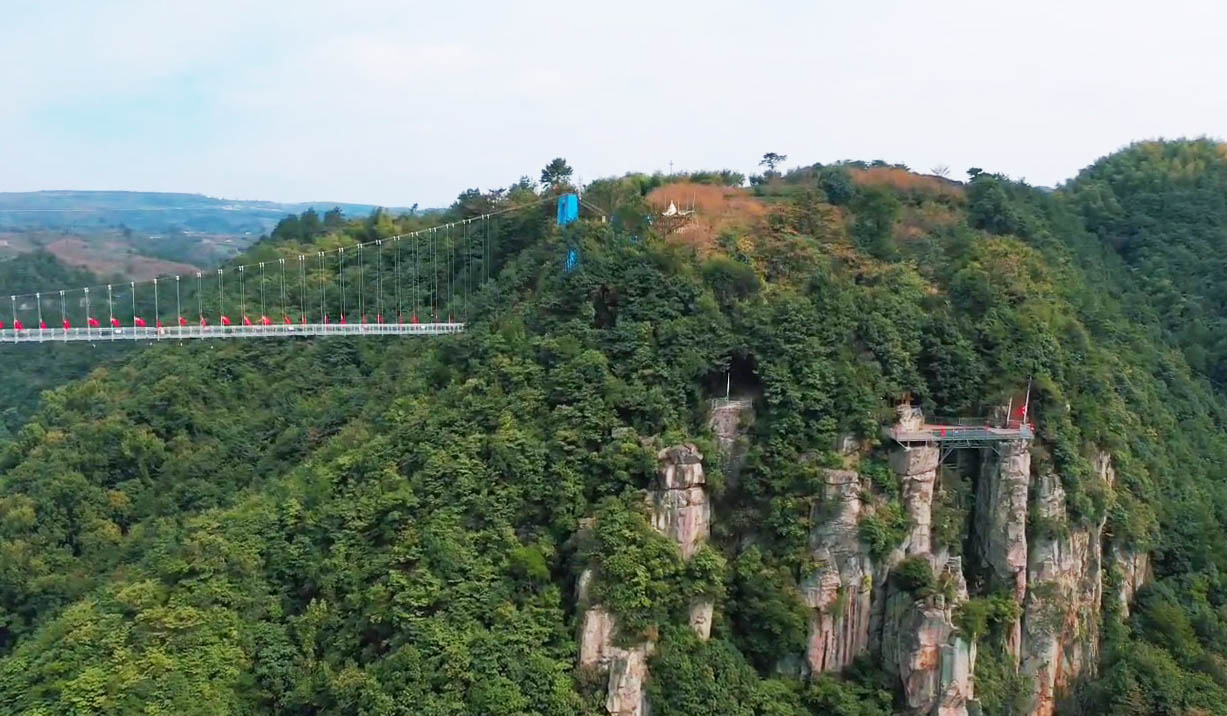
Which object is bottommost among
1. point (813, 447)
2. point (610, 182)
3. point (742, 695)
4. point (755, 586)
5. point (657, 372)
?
point (742, 695)

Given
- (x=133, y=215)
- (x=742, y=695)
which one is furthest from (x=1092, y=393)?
(x=133, y=215)

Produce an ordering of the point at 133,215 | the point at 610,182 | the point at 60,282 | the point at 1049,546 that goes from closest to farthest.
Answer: the point at 1049,546 < the point at 610,182 < the point at 60,282 < the point at 133,215

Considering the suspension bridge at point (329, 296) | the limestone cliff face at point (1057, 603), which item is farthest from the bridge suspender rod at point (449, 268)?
the limestone cliff face at point (1057, 603)

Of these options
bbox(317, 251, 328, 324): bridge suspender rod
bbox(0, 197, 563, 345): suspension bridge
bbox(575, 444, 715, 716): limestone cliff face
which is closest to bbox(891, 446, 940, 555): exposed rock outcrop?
bbox(575, 444, 715, 716): limestone cliff face

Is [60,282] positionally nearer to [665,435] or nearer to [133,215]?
[133,215]

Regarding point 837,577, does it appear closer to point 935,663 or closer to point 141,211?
point 935,663

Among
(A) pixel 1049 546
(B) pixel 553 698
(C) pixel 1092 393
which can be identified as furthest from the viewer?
(C) pixel 1092 393
